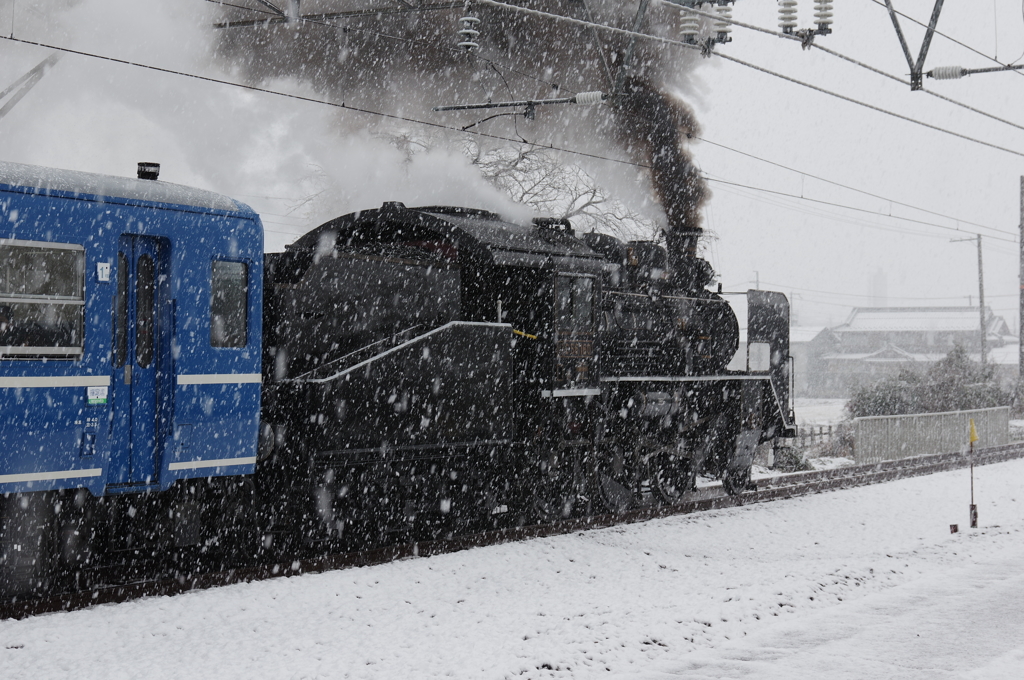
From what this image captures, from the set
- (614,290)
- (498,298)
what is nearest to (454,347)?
(498,298)

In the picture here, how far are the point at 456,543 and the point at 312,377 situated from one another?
7.27 feet

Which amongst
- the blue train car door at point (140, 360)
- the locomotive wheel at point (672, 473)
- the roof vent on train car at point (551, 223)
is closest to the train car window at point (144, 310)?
the blue train car door at point (140, 360)

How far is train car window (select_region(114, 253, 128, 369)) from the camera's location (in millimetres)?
7297

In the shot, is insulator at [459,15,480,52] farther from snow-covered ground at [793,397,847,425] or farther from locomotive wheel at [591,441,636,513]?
snow-covered ground at [793,397,847,425]

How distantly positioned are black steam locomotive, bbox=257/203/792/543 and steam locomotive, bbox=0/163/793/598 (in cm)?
3

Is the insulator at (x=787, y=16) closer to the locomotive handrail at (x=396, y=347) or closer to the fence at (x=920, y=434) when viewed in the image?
the locomotive handrail at (x=396, y=347)

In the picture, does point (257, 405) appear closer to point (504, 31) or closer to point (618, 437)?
point (618, 437)

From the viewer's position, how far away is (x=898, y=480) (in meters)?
16.0

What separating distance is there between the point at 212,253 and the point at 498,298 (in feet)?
11.0

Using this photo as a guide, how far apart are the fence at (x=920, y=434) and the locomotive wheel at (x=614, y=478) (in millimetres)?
10921

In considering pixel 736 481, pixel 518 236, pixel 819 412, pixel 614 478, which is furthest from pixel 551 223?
pixel 819 412

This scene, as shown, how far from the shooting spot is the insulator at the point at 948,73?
12954 mm

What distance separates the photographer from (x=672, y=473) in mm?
13250

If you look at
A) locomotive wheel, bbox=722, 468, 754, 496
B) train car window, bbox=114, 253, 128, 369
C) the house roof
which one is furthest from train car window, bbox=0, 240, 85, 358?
the house roof
